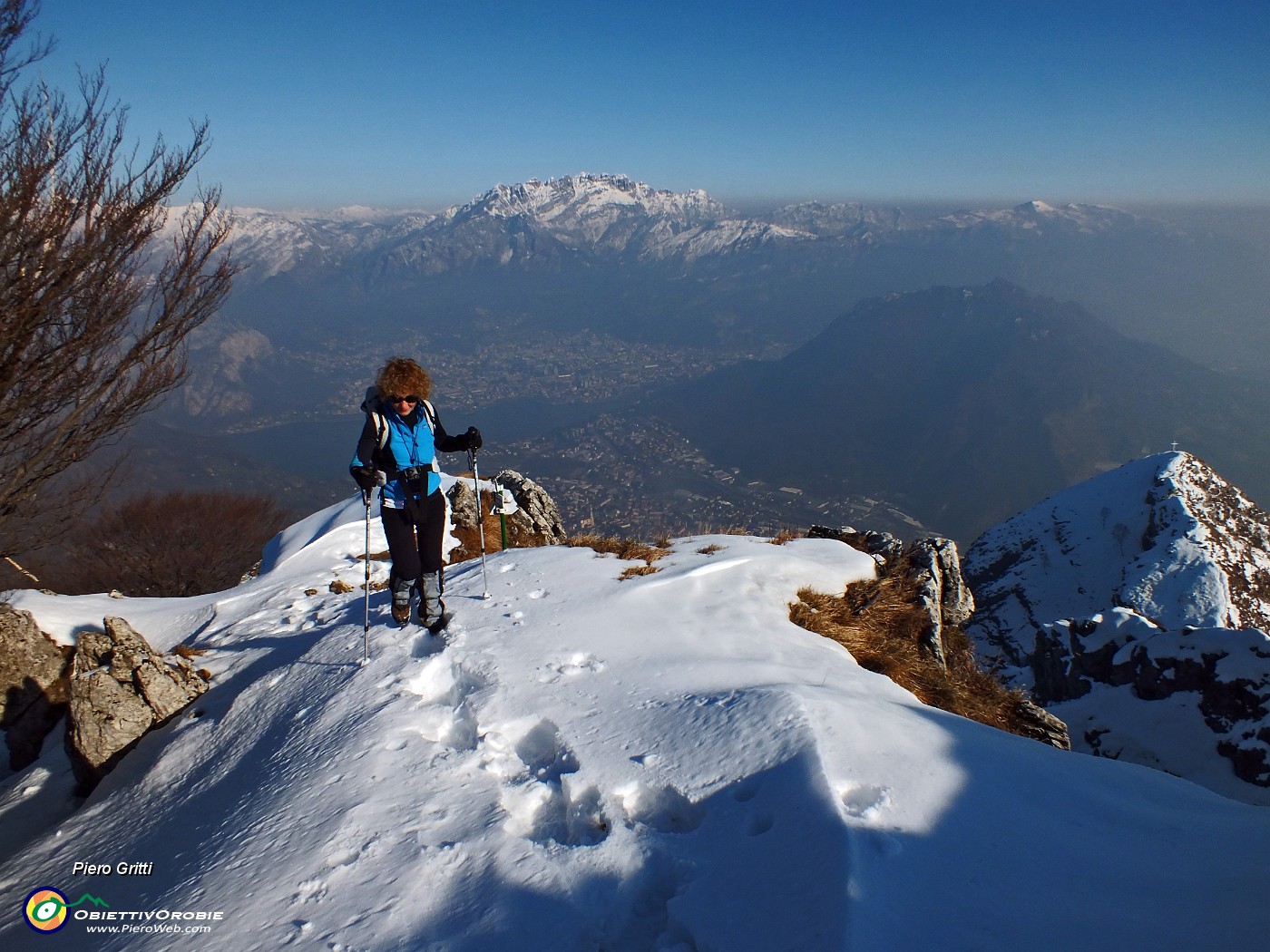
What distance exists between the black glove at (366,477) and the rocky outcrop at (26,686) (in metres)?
6.05

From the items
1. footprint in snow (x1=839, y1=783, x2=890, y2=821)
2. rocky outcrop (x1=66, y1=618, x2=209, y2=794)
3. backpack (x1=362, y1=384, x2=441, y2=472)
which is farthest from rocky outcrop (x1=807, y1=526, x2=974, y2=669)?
rocky outcrop (x1=66, y1=618, x2=209, y2=794)

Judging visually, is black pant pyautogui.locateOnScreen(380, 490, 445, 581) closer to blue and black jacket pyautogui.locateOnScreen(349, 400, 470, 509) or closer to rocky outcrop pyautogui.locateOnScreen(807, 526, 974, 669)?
blue and black jacket pyautogui.locateOnScreen(349, 400, 470, 509)

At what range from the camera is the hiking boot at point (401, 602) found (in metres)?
7.45

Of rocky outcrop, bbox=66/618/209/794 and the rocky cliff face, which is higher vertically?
rocky outcrop, bbox=66/618/209/794

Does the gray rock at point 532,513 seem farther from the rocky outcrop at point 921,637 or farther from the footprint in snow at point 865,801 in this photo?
the footprint in snow at point 865,801

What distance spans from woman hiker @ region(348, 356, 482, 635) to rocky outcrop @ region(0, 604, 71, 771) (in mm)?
5541

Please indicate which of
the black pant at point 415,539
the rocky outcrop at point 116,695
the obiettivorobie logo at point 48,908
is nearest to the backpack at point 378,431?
the black pant at point 415,539

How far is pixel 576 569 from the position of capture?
9.20 m

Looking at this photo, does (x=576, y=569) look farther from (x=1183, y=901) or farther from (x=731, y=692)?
(x=1183, y=901)

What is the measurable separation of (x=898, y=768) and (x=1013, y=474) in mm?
229206

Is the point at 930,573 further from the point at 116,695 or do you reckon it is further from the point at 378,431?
the point at 116,695

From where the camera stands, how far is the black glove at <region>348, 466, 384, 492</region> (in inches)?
270

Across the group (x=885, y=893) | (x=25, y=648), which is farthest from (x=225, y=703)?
(x=885, y=893)

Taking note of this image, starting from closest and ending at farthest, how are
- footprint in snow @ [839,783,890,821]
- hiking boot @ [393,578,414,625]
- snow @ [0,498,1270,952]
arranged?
snow @ [0,498,1270,952] → footprint in snow @ [839,783,890,821] → hiking boot @ [393,578,414,625]
